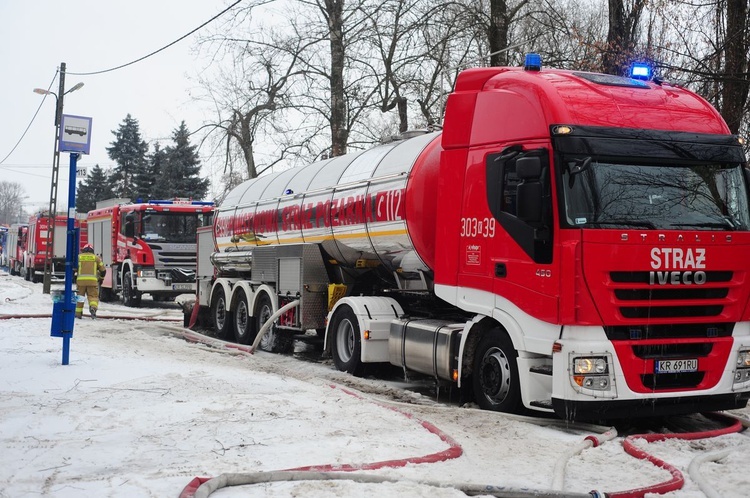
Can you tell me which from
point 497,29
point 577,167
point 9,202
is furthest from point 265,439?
point 9,202

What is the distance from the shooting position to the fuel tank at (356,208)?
11.0 metres

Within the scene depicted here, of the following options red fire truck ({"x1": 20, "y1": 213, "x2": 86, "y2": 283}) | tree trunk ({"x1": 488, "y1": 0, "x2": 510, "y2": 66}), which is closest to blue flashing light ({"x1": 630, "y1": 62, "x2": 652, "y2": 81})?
tree trunk ({"x1": 488, "y1": 0, "x2": 510, "y2": 66})

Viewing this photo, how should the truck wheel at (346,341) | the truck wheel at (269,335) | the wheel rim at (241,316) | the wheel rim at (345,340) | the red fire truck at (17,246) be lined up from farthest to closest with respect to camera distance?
the red fire truck at (17,246) < the wheel rim at (241,316) < the truck wheel at (269,335) < the wheel rim at (345,340) < the truck wheel at (346,341)

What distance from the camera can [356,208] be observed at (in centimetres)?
1266

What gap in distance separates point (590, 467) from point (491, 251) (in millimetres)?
2869

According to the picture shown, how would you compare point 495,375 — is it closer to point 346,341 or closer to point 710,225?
point 710,225

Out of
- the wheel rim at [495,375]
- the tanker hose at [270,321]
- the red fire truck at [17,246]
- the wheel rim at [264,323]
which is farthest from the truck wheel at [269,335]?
the red fire truck at [17,246]

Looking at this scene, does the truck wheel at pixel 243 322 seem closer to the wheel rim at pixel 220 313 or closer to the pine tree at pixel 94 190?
the wheel rim at pixel 220 313

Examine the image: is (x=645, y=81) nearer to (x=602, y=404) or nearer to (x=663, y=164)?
(x=663, y=164)

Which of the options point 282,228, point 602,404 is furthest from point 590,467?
point 282,228

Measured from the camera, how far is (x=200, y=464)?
248 inches

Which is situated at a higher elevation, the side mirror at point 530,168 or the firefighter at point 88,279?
the side mirror at point 530,168

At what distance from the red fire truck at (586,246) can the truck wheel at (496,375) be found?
0.07ft

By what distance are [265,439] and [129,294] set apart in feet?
66.2
